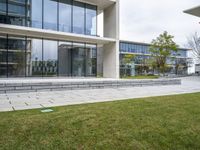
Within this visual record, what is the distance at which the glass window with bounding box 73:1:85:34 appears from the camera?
18.4 m

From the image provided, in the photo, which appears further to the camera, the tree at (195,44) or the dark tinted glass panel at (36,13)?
the tree at (195,44)

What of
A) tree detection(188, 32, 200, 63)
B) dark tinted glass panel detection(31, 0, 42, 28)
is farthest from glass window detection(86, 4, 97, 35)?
tree detection(188, 32, 200, 63)

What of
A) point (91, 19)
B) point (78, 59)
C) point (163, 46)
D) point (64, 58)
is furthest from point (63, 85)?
point (163, 46)

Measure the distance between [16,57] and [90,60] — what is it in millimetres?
Answer: 7723

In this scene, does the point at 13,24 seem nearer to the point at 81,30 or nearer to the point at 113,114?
the point at 81,30

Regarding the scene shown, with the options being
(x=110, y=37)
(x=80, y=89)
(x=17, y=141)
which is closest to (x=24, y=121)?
(x=17, y=141)

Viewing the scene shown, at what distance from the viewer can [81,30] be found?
18.7 meters

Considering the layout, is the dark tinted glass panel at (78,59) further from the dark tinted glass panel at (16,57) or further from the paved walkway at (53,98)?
the paved walkway at (53,98)

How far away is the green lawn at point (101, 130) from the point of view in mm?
3612

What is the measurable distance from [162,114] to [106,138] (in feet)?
8.14

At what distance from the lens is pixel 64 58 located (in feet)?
59.8

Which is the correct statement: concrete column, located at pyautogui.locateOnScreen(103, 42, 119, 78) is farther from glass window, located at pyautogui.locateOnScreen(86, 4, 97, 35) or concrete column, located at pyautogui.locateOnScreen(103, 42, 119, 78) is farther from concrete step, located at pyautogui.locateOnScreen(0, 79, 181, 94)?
concrete step, located at pyautogui.locateOnScreen(0, 79, 181, 94)

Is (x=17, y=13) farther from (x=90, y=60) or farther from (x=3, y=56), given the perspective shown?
(x=90, y=60)

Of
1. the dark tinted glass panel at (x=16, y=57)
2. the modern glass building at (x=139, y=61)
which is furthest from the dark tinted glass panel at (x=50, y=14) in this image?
the modern glass building at (x=139, y=61)
